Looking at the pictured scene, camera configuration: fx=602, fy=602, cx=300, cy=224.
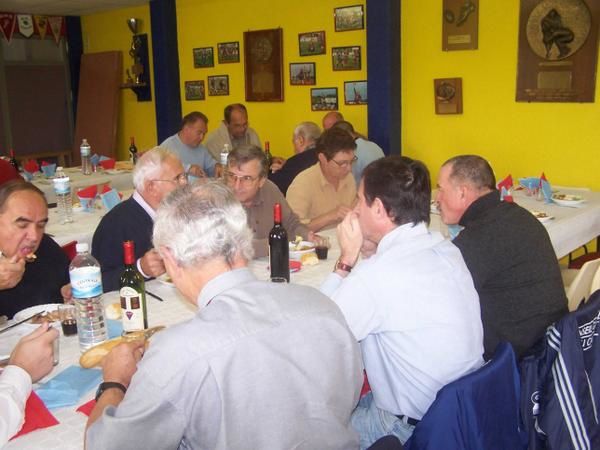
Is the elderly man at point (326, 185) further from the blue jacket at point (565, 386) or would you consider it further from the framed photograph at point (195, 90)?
the framed photograph at point (195, 90)

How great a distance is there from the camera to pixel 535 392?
1.95 m

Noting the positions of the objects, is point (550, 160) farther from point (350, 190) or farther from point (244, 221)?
point (244, 221)

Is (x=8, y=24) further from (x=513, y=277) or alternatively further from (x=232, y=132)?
(x=513, y=277)

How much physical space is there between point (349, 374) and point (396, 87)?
15.3 ft

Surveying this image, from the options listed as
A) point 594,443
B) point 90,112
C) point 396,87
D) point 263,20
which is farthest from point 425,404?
point 90,112

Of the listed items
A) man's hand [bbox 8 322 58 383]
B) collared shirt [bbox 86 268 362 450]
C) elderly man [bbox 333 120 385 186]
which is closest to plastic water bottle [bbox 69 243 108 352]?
man's hand [bbox 8 322 58 383]

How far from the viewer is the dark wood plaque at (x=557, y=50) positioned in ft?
15.0

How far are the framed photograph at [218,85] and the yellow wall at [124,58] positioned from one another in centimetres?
125

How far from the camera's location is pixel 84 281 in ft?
6.26

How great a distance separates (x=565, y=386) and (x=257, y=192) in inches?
76.8

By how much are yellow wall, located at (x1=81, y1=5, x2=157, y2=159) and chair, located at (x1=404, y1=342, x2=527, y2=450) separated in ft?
24.4

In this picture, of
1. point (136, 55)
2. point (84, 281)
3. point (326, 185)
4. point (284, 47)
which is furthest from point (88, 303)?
point (136, 55)

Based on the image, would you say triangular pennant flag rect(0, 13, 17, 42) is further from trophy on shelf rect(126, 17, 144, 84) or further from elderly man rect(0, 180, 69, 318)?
elderly man rect(0, 180, 69, 318)

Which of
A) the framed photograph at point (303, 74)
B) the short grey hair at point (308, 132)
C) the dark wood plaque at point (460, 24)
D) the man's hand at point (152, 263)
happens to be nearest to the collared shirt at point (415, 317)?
the man's hand at point (152, 263)
